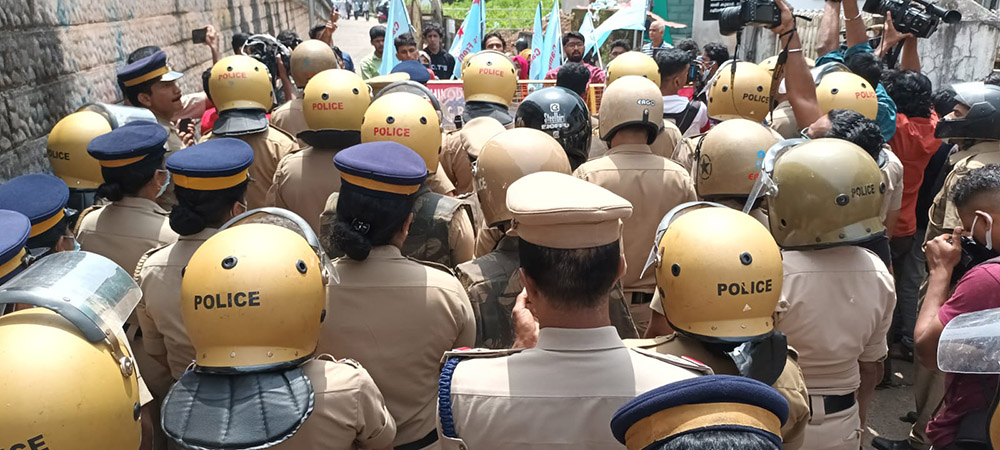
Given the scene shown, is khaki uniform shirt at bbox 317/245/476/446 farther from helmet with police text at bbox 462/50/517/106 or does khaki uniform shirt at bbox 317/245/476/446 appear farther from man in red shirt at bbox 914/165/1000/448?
helmet with police text at bbox 462/50/517/106

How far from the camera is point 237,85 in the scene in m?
4.76

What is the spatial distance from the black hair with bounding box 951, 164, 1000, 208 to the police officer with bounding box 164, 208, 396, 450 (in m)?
2.61

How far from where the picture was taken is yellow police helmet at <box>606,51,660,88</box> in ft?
18.2

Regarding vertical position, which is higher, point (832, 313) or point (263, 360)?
point (263, 360)

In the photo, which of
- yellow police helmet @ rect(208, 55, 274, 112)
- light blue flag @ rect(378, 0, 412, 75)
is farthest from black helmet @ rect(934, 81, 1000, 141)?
light blue flag @ rect(378, 0, 412, 75)

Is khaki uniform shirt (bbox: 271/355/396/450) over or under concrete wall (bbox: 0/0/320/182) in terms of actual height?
under

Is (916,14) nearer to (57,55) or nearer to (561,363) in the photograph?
(561,363)

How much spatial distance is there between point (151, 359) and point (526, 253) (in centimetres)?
190

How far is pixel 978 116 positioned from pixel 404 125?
3.40 metres

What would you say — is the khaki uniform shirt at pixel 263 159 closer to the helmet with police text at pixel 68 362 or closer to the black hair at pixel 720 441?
the helmet with police text at pixel 68 362

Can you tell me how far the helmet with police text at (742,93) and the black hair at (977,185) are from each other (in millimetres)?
2073

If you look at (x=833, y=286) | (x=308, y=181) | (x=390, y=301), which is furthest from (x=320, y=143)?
(x=833, y=286)

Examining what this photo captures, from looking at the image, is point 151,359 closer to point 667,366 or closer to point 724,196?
point 667,366

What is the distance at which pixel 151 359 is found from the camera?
2930 millimetres
